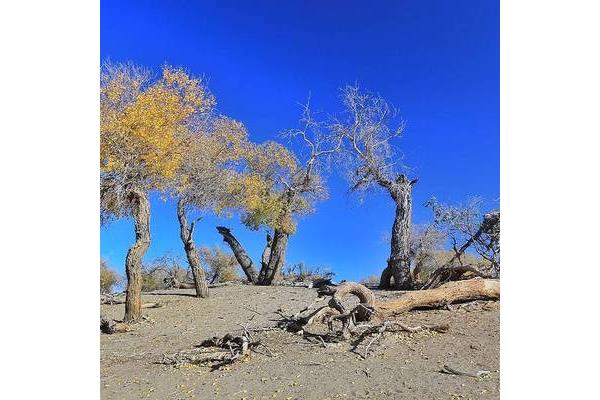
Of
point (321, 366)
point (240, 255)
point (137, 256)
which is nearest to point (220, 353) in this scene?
point (321, 366)

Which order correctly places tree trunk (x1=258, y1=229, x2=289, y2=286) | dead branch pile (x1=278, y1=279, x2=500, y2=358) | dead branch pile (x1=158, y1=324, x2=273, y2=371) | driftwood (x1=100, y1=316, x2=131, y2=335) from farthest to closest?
tree trunk (x1=258, y1=229, x2=289, y2=286)
driftwood (x1=100, y1=316, x2=131, y2=335)
dead branch pile (x1=278, y1=279, x2=500, y2=358)
dead branch pile (x1=158, y1=324, x2=273, y2=371)

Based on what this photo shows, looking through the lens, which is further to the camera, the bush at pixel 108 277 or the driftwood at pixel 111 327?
the bush at pixel 108 277

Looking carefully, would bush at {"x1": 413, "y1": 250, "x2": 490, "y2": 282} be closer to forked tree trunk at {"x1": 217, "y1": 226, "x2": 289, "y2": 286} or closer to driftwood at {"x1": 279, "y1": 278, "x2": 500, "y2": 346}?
forked tree trunk at {"x1": 217, "y1": 226, "x2": 289, "y2": 286}

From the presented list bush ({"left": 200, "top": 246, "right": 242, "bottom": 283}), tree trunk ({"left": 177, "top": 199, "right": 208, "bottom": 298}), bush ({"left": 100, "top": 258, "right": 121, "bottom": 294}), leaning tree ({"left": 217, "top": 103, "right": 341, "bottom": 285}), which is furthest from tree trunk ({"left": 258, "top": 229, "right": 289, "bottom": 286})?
bush ({"left": 100, "top": 258, "right": 121, "bottom": 294})

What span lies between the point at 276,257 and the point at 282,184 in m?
1.70

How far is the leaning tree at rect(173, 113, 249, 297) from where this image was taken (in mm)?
7965

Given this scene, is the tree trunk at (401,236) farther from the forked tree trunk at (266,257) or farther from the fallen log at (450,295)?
the fallen log at (450,295)

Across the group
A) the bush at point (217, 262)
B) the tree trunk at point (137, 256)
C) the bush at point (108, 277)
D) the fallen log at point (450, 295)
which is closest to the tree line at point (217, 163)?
the tree trunk at point (137, 256)

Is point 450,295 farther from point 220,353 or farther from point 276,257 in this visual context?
point 276,257

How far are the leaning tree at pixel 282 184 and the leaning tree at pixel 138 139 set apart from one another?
4.74ft

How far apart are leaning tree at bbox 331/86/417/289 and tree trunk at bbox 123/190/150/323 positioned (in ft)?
9.51

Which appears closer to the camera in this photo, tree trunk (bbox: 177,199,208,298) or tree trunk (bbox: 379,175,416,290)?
tree trunk (bbox: 177,199,208,298)

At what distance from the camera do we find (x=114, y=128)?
6.68 meters

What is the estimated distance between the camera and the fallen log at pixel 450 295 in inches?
212
